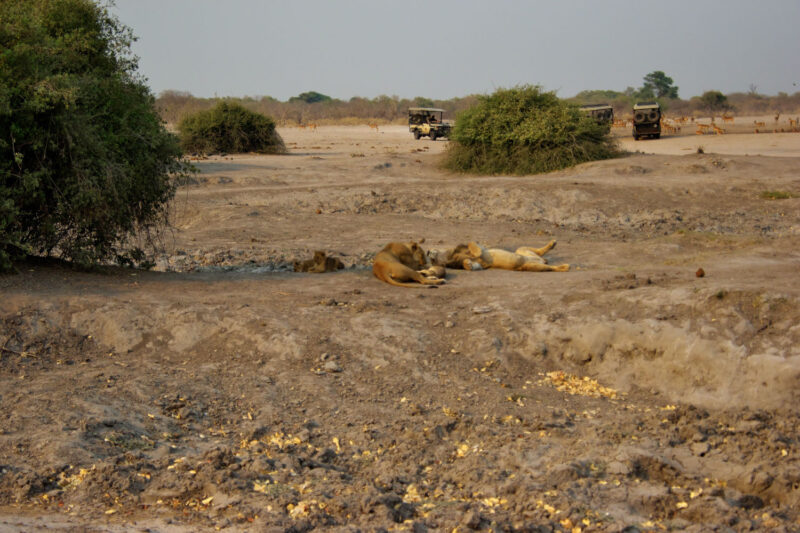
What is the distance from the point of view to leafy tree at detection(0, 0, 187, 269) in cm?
786

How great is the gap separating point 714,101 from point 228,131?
49.5 m

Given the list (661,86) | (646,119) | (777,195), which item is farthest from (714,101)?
(777,195)

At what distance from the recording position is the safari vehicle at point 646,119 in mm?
34062

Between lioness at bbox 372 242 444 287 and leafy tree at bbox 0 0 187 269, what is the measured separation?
2.69 metres

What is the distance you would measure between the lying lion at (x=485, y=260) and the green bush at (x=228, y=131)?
17.3m

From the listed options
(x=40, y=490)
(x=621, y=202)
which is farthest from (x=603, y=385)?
(x=621, y=202)

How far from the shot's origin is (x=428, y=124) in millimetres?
37500

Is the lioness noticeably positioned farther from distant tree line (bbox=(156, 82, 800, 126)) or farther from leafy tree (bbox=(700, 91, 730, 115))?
leafy tree (bbox=(700, 91, 730, 115))

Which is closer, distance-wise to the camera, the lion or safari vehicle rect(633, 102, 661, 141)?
the lion

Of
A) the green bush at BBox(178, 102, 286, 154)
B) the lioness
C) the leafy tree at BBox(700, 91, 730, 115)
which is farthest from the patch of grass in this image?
the leafy tree at BBox(700, 91, 730, 115)

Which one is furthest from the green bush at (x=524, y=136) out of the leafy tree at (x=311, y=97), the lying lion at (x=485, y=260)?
the leafy tree at (x=311, y=97)

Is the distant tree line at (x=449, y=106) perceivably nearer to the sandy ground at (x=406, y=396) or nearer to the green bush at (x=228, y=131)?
the green bush at (x=228, y=131)

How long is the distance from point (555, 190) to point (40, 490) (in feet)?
44.3

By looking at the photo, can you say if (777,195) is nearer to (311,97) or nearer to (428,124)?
(428,124)
